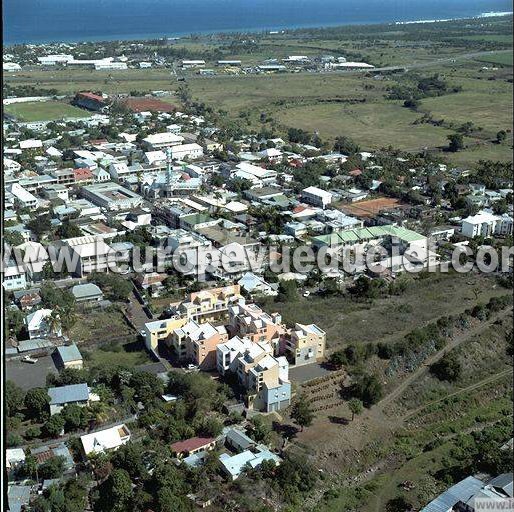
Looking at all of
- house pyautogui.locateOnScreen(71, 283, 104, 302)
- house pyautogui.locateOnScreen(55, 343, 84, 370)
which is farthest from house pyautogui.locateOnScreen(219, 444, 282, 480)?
house pyautogui.locateOnScreen(71, 283, 104, 302)

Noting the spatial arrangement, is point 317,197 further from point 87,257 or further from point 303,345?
point 303,345

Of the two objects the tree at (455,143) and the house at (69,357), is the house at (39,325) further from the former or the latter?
the tree at (455,143)

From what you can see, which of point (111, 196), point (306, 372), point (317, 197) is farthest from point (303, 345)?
point (111, 196)

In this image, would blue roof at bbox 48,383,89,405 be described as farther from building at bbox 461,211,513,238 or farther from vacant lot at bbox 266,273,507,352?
building at bbox 461,211,513,238

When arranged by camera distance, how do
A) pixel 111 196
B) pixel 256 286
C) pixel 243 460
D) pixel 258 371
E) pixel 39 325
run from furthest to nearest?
pixel 111 196 → pixel 256 286 → pixel 39 325 → pixel 258 371 → pixel 243 460

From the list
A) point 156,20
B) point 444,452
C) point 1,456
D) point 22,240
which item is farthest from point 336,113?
point 156,20

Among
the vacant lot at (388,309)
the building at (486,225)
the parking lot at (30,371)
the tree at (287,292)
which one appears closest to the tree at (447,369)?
the vacant lot at (388,309)
